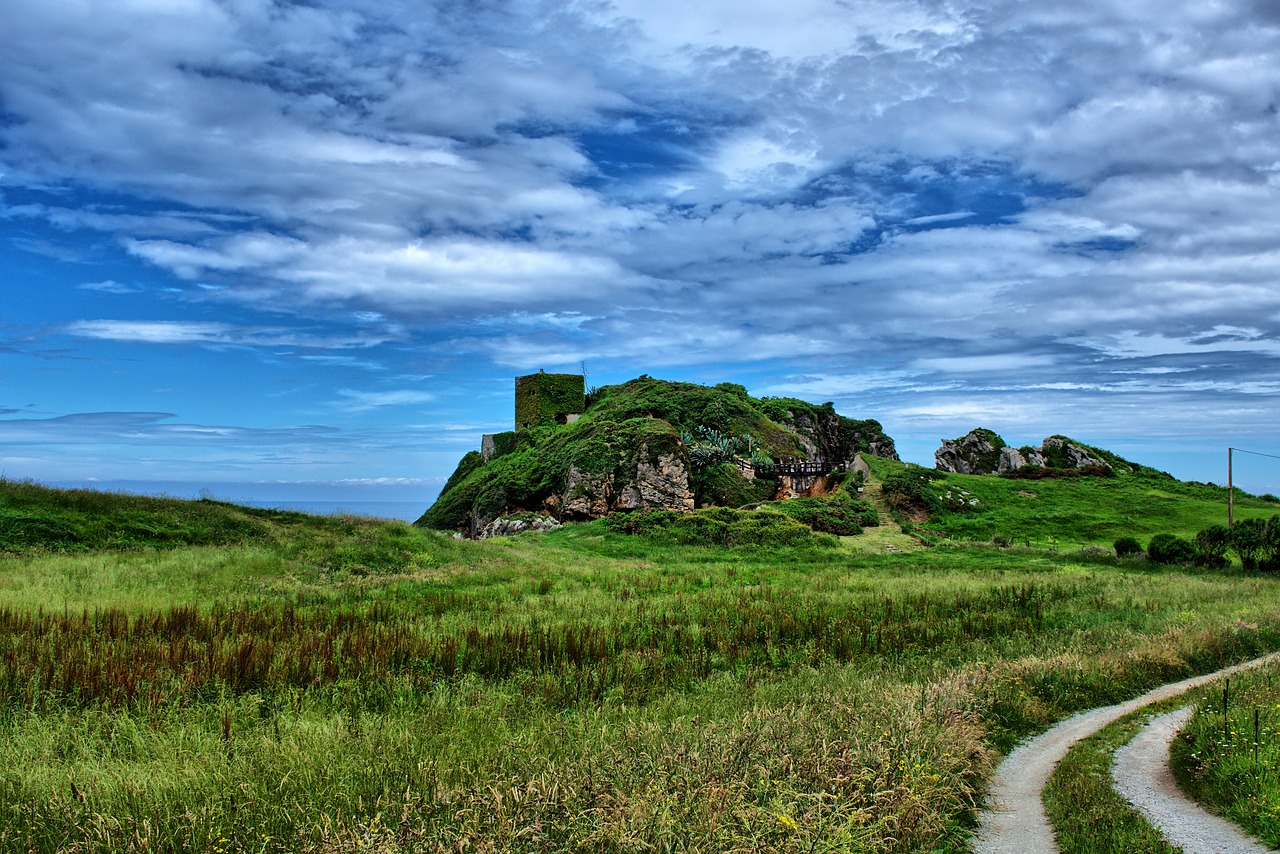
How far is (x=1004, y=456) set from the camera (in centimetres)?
7250

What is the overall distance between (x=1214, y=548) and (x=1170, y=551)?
5.50 ft

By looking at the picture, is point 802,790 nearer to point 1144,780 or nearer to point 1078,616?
point 1144,780

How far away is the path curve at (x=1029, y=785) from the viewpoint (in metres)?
7.29

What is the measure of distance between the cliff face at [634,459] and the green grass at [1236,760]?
42.6m

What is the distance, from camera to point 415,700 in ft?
32.9

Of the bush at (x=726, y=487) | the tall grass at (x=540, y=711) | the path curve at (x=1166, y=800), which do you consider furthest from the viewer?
the bush at (x=726, y=487)

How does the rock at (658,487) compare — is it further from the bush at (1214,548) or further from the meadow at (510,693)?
the bush at (1214,548)

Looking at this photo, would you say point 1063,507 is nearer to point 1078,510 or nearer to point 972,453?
point 1078,510

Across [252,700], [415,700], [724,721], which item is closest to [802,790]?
[724,721]

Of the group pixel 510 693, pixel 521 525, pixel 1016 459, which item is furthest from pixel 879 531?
pixel 510 693

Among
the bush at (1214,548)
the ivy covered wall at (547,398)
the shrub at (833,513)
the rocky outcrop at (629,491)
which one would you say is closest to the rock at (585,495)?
the rocky outcrop at (629,491)

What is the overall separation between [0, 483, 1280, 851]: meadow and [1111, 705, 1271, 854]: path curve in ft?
4.95

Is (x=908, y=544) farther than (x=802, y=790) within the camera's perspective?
Yes

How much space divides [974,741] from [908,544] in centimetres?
3622
